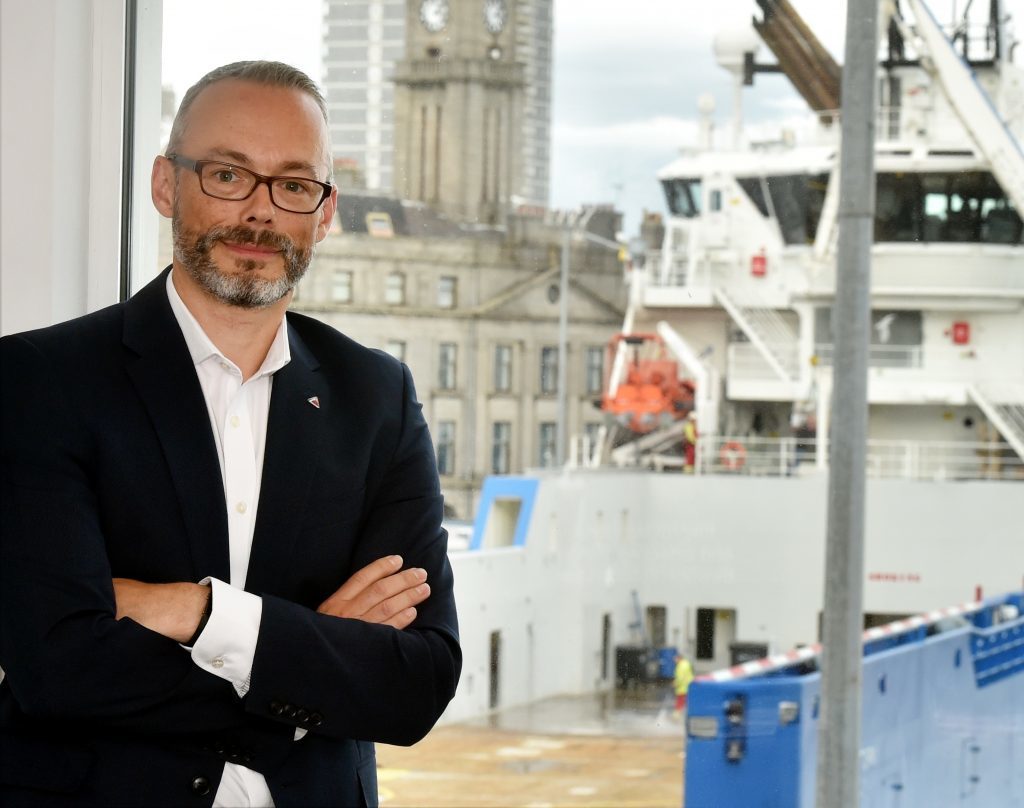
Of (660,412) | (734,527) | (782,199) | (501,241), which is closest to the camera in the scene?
(501,241)

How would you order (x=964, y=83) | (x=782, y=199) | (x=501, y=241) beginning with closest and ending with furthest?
(x=964, y=83) → (x=501, y=241) → (x=782, y=199)

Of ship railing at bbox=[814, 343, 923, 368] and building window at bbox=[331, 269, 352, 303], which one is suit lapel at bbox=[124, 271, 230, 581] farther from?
ship railing at bbox=[814, 343, 923, 368]

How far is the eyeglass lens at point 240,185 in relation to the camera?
82 cm

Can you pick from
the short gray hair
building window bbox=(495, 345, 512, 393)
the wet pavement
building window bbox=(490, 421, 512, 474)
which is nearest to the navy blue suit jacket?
the short gray hair

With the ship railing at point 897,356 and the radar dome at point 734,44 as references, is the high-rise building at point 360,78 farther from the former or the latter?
the ship railing at point 897,356

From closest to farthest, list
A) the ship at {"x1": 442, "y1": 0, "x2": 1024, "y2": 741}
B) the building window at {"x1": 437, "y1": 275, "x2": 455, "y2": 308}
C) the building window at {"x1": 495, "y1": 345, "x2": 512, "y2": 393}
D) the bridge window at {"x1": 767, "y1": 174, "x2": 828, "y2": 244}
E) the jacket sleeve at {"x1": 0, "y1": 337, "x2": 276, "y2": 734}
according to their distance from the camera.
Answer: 1. the jacket sleeve at {"x1": 0, "y1": 337, "x2": 276, "y2": 734}
2. the ship at {"x1": 442, "y1": 0, "x2": 1024, "y2": 741}
3. the bridge window at {"x1": 767, "y1": 174, "x2": 828, "y2": 244}
4. the building window at {"x1": 437, "y1": 275, "x2": 455, "y2": 308}
5. the building window at {"x1": 495, "y1": 345, "x2": 512, "y2": 393}

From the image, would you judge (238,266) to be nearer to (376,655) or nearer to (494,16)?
(376,655)

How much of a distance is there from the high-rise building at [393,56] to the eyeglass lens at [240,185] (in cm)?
76

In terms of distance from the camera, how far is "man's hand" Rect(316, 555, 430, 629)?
2.64 feet

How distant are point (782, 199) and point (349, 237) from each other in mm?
916

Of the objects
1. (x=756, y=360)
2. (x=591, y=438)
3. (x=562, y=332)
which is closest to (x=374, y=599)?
(x=756, y=360)

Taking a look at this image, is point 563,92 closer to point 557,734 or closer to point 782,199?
point 782,199

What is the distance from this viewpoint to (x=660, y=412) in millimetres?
3340

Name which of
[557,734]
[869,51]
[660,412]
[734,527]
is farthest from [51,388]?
[734,527]
